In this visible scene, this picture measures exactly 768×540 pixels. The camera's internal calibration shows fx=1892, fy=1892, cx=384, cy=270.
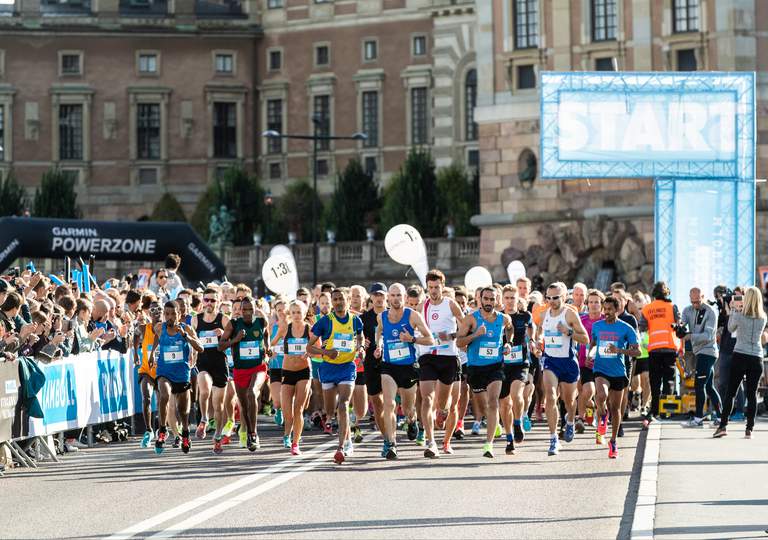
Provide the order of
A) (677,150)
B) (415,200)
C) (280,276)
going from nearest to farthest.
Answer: (280,276) → (677,150) → (415,200)

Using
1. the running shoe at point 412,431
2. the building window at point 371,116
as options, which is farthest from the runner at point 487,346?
the building window at point 371,116

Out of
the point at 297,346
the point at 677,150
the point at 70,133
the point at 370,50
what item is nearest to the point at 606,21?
the point at 677,150

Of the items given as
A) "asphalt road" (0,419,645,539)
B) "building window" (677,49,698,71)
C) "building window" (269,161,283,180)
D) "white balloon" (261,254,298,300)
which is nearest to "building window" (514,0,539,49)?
"building window" (677,49,698,71)

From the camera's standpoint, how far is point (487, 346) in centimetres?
2161

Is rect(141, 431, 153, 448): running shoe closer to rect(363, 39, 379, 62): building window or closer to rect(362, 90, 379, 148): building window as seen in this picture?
rect(362, 90, 379, 148): building window

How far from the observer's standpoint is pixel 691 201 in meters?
38.8

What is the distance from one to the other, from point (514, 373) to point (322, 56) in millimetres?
66185

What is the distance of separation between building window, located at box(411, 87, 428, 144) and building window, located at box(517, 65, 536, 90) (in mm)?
24723

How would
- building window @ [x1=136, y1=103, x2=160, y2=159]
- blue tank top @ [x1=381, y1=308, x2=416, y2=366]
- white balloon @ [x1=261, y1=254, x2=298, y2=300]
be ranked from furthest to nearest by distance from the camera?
building window @ [x1=136, y1=103, x2=160, y2=159]
white balloon @ [x1=261, y1=254, x2=298, y2=300]
blue tank top @ [x1=381, y1=308, x2=416, y2=366]

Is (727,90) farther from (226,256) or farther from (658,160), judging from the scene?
(226,256)

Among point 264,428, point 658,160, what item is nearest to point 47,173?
point 658,160

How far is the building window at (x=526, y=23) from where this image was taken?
60.1m

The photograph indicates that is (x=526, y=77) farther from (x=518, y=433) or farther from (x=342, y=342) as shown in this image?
(x=342, y=342)

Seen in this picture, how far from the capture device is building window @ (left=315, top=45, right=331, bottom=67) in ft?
285
